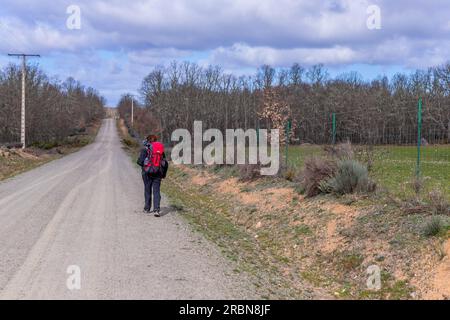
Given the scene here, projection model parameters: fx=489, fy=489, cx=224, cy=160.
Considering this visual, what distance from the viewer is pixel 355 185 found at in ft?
36.5

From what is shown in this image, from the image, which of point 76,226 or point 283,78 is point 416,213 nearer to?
point 76,226

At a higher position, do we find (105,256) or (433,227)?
(433,227)

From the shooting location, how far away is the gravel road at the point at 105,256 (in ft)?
18.8

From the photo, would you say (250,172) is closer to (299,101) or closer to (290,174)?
(290,174)

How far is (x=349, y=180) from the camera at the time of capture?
11211 millimetres

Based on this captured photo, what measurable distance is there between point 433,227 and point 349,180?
393cm

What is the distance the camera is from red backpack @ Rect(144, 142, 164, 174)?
11297 millimetres

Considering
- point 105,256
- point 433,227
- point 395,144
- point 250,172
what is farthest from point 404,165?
point 105,256

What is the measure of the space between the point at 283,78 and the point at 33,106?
36820 mm

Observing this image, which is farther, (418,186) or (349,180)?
(349,180)

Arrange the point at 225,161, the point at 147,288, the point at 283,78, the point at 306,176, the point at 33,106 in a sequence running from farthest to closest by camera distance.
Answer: the point at 283,78 < the point at 33,106 < the point at 225,161 < the point at 306,176 < the point at 147,288
